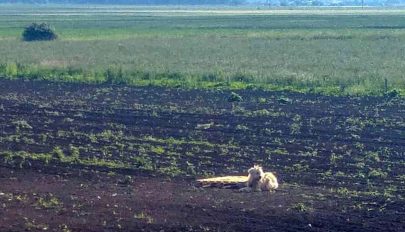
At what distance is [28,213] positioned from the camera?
608 inches

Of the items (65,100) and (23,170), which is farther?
(65,100)

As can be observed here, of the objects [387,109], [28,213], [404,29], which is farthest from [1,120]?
[404,29]

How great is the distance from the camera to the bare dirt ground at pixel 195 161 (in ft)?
50.3

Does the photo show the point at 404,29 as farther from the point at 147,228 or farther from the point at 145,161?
the point at 147,228

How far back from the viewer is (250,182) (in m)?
17.8

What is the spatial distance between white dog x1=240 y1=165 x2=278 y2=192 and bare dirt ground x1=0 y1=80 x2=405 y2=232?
0.81 feet

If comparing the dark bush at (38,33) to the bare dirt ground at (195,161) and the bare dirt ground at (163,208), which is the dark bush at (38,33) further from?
the bare dirt ground at (163,208)

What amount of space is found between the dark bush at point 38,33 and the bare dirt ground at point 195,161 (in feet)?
118

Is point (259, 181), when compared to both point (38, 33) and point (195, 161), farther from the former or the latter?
point (38, 33)

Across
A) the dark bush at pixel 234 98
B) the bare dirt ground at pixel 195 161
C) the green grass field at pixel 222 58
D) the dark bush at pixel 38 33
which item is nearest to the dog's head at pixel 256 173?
the bare dirt ground at pixel 195 161

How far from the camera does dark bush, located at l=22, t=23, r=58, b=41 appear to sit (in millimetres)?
69000

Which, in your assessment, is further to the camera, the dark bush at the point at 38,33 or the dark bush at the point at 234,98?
the dark bush at the point at 38,33

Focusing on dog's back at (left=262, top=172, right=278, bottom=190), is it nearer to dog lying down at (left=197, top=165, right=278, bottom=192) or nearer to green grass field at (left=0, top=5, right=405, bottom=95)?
dog lying down at (left=197, top=165, right=278, bottom=192)

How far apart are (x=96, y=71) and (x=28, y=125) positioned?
1668cm
